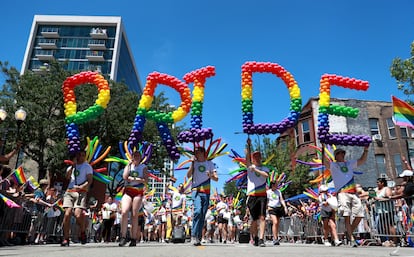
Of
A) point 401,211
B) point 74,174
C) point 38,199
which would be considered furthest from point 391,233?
point 38,199

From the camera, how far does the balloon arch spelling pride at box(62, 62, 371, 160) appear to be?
30.0 ft

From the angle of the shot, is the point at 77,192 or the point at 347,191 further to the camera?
the point at 347,191

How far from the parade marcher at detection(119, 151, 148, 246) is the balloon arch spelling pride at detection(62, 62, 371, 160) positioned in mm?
1418

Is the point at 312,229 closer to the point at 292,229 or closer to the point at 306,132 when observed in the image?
the point at 292,229

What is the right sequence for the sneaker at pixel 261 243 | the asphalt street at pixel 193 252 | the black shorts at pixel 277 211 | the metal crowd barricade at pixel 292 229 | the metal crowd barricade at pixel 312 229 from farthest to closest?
the metal crowd barricade at pixel 292 229, the metal crowd barricade at pixel 312 229, the black shorts at pixel 277 211, the sneaker at pixel 261 243, the asphalt street at pixel 193 252

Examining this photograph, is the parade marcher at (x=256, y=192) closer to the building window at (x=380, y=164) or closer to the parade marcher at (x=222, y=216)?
the parade marcher at (x=222, y=216)

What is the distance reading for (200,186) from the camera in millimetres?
7492

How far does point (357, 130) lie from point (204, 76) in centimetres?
2635

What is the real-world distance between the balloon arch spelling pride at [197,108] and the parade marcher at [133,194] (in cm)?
142

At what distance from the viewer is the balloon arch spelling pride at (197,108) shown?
9156 millimetres

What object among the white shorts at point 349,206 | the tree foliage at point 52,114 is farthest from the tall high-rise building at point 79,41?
the white shorts at point 349,206

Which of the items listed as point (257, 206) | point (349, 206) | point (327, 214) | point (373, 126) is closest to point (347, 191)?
point (349, 206)

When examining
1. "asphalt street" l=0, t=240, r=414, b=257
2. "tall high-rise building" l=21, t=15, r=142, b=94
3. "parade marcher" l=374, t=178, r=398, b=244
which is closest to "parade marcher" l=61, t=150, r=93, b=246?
"asphalt street" l=0, t=240, r=414, b=257

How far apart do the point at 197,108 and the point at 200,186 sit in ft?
8.61
